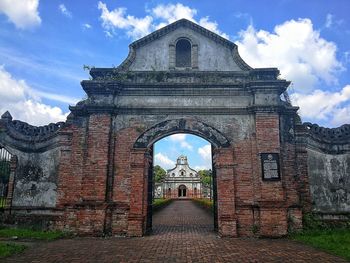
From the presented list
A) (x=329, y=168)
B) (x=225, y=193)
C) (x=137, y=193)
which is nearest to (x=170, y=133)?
(x=137, y=193)

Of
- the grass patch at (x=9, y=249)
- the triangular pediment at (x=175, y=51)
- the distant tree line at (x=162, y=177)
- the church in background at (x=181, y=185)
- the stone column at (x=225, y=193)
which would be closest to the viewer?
the grass patch at (x=9, y=249)

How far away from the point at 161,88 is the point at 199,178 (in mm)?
56111

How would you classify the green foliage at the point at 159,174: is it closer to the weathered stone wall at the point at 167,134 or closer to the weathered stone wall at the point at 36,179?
the weathered stone wall at the point at 36,179

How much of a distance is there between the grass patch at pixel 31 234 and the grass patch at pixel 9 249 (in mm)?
1562

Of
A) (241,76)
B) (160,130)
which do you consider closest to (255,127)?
(241,76)

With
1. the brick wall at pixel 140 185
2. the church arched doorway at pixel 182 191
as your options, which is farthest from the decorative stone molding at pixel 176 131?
the church arched doorway at pixel 182 191

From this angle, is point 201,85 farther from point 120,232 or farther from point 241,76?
point 120,232

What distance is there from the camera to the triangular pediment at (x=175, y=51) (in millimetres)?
11578

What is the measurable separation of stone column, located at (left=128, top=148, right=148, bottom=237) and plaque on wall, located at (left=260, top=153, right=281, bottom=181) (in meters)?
3.88

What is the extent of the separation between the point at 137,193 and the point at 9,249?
3955mm

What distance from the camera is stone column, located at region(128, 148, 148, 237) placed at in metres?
10.1

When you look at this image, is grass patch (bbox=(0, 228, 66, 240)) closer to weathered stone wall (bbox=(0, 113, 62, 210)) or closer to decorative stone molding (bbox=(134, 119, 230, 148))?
weathered stone wall (bbox=(0, 113, 62, 210))

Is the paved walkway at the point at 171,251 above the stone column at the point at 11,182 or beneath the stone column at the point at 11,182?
beneath

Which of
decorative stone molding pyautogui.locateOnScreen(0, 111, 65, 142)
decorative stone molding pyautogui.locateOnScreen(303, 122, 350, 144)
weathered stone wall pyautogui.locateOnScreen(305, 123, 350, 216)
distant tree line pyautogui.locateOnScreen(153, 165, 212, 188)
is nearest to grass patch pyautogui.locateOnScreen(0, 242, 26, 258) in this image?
decorative stone molding pyautogui.locateOnScreen(0, 111, 65, 142)
